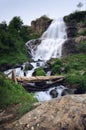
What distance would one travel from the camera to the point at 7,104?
382 inches

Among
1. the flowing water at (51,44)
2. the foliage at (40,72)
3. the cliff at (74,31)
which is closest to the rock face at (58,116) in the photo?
the foliage at (40,72)

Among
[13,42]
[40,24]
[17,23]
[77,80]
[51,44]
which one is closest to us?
[77,80]

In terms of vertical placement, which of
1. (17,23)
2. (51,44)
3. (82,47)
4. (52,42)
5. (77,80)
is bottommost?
(77,80)

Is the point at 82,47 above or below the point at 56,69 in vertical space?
above

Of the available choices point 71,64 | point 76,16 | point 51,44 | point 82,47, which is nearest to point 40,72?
point 71,64

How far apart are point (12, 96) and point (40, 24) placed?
42966 millimetres

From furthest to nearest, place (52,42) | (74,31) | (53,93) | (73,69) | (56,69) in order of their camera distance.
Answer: (74,31), (52,42), (73,69), (56,69), (53,93)

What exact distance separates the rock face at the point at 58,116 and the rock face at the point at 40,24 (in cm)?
4331

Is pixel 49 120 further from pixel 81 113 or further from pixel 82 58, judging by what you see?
pixel 82 58

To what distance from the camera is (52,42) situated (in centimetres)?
4303

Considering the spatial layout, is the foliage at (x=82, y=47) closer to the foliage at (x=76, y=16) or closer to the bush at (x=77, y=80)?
the foliage at (x=76, y=16)

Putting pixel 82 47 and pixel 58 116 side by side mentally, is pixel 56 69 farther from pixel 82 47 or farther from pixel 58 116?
pixel 58 116

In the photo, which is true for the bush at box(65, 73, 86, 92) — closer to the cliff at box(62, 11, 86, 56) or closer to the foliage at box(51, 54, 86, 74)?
the foliage at box(51, 54, 86, 74)

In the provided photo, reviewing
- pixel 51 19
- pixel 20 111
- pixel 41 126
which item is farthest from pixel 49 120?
pixel 51 19
